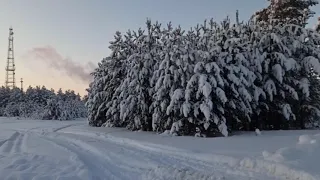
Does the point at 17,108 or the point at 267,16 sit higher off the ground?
the point at 267,16

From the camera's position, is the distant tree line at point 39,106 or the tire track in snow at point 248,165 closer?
the tire track in snow at point 248,165

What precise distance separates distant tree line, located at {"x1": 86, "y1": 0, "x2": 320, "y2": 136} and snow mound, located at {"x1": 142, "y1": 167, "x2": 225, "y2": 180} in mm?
8078

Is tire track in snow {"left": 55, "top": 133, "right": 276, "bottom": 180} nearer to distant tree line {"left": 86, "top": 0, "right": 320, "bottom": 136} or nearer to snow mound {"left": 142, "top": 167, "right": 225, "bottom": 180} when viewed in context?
snow mound {"left": 142, "top": 167, "right": 225, "bottom": 180}

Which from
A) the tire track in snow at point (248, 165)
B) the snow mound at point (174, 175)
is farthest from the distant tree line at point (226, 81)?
the snow mound at point (174, 175)

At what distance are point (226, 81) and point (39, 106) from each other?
2626 inches

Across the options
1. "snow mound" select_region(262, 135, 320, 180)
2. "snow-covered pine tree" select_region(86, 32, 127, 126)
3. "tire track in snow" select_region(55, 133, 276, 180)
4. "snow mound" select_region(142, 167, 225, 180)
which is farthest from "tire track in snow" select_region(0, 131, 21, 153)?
"snow-covered pine tree" select_region(86, 32, 127, 126)

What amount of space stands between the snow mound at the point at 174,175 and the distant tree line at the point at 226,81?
8.08m

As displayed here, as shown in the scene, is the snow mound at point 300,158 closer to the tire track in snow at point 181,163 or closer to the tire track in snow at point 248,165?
the tire track in snow at point 248,165

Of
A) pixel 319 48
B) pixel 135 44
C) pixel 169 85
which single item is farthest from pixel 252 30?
pixel 135 44

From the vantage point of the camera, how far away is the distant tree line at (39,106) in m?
60.8

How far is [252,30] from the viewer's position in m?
21.4

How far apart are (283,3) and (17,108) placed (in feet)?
215

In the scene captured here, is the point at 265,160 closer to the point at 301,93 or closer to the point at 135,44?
the point at 301,93

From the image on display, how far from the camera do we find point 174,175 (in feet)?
27.3
